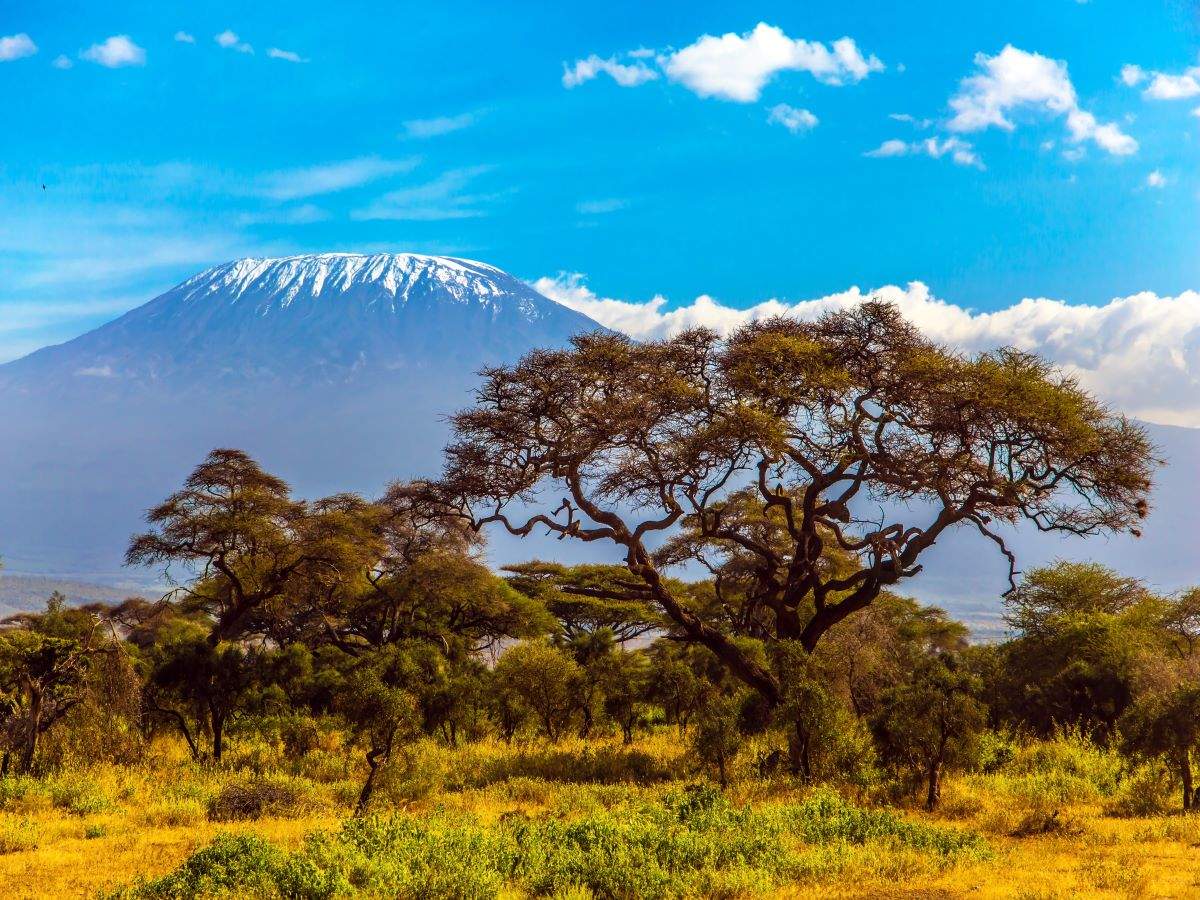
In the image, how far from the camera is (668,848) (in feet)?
42.4

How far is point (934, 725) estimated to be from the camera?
55.8 ft

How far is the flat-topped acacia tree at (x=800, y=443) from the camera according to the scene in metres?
20.5

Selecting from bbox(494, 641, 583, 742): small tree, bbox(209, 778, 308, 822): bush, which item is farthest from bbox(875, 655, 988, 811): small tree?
bbox(209, 778, 308, 822): bush

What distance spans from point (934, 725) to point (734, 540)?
8.04 m

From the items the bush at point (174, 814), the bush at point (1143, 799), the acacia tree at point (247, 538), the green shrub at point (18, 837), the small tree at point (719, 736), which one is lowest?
the bush at point (1143, 799)

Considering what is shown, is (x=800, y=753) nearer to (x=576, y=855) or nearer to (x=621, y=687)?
(x=621, y=687)

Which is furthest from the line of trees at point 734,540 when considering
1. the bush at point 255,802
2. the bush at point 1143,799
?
the bush at point 255,802

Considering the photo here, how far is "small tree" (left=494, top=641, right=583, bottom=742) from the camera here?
25.3 meters

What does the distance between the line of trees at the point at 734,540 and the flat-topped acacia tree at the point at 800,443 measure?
67 millimetres

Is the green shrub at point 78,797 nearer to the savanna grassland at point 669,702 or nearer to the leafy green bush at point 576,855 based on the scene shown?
the savanna grassland at point 669,702

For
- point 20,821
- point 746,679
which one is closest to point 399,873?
point 20,821

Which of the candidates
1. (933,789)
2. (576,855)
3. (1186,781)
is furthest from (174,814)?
(1186,781)

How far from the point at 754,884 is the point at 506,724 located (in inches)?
562

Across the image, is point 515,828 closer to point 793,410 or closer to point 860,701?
point 793,410
